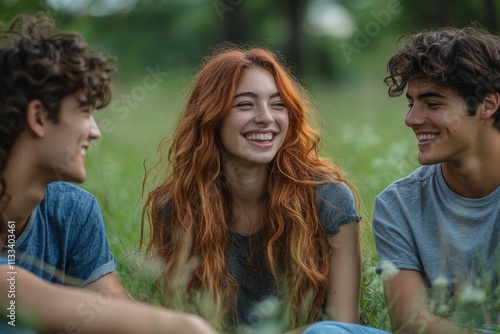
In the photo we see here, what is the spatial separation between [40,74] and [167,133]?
4283 mm

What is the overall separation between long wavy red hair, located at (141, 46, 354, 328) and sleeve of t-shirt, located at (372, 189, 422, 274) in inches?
9.4

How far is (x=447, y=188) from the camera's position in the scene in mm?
3322

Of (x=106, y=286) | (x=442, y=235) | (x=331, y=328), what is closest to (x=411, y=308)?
(x=442, y=235)

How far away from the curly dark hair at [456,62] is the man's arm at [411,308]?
0.73m

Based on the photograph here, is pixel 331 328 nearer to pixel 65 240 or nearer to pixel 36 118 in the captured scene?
pixel 65 240

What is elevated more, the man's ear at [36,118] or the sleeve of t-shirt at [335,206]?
the man's ear at [36,118]

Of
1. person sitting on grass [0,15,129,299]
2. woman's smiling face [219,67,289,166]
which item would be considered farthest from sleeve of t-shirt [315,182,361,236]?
person sitting on grass [0,15,129,299]

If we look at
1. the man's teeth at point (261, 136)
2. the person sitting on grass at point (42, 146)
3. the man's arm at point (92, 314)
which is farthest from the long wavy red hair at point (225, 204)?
the man's arm at point (92, 314)

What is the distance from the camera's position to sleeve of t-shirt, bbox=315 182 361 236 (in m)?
3.41

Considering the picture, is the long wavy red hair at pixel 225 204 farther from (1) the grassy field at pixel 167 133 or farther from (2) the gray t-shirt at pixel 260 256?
(1) the grassy field at pixel 167 133

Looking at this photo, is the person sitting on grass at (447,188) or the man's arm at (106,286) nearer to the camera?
the man's arm at (106,286)

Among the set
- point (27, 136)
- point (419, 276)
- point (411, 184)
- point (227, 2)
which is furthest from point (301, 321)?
point (227, 2)

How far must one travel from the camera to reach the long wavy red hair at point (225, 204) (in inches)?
133

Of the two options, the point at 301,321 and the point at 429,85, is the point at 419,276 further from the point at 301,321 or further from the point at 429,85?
the point at 429,85
